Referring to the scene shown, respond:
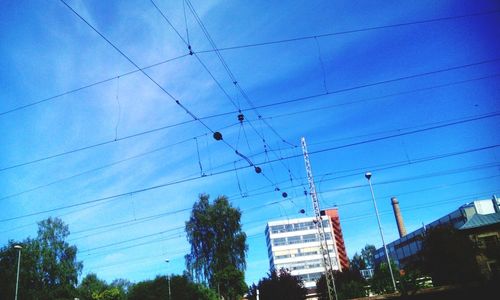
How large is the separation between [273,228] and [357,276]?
55.6m

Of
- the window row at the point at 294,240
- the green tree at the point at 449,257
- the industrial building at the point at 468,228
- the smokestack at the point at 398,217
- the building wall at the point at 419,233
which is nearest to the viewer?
the green tree at the point at 449,257

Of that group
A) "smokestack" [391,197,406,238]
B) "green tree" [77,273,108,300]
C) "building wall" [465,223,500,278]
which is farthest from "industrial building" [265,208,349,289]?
"building wall" [465,223,500,278]

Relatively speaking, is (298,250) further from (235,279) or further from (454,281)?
(454,281)

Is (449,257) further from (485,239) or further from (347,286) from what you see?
(485,239)

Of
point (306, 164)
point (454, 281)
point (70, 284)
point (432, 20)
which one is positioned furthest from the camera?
point (70, 284)

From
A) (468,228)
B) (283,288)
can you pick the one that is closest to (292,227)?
(468,228)

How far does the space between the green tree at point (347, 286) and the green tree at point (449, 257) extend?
6.59m

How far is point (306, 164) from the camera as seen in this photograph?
33.2 metres

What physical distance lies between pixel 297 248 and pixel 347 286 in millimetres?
63930

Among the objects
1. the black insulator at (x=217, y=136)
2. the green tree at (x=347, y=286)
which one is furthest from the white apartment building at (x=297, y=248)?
the black insulator at (x=217, y=136)

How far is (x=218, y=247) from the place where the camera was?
158 ft

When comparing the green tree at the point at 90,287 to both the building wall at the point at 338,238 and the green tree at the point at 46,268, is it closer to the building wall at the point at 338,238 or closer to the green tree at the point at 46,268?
the green tree at the point at 46,268

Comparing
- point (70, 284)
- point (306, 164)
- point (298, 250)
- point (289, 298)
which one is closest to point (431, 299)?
point (306, 164)

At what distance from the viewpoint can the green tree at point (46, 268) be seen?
5075cm
